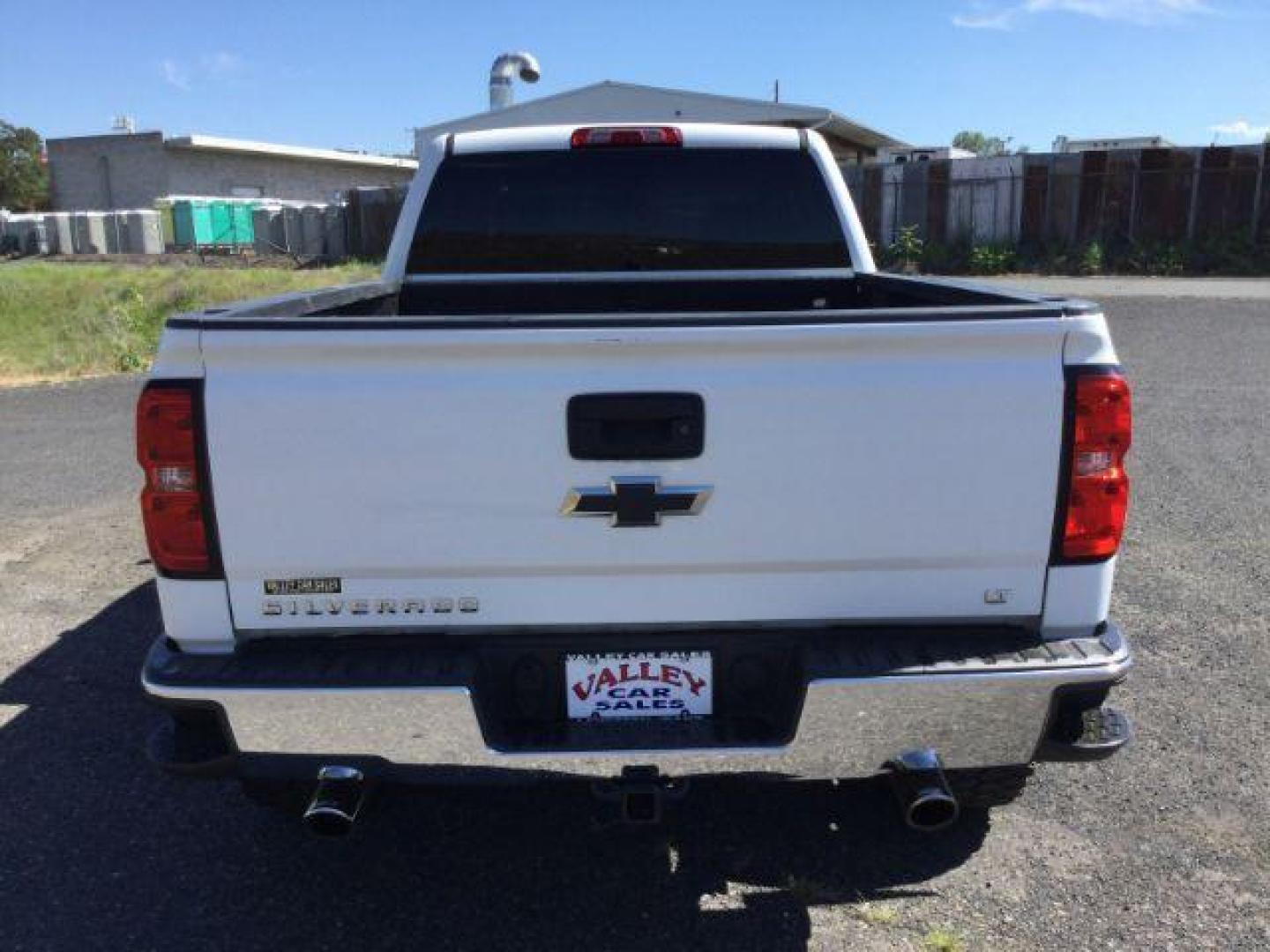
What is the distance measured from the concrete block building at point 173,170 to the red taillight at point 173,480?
51.9m

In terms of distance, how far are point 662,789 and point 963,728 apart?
0.72 metres

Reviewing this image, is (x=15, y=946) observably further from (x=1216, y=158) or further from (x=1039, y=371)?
(x=1216, y=158)

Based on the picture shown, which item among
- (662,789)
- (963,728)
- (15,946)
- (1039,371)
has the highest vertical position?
(1039,371)

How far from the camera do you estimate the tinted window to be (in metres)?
4.41

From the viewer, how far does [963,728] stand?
2479 millimetres

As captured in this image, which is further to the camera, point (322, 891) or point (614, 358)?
point (322, 891)

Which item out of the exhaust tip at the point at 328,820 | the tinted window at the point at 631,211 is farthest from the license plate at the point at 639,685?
the tinted window at the point at 631,211

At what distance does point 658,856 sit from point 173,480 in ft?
5.84

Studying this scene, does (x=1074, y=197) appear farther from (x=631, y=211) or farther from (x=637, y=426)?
(x=637, y=426)

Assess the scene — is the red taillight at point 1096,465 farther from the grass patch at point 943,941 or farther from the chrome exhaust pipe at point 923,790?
the grass patch at point 943,941

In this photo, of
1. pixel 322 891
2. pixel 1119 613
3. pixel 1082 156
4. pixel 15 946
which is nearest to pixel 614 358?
pixel 322 891

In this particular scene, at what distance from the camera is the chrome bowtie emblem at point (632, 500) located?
7.86 feet

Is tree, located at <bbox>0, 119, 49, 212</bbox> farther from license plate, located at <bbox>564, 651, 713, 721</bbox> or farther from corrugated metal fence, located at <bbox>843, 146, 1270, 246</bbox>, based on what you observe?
license plate, located at <bbox>564, 651, 713, 721</bbox>

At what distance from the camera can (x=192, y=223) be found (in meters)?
41.9
